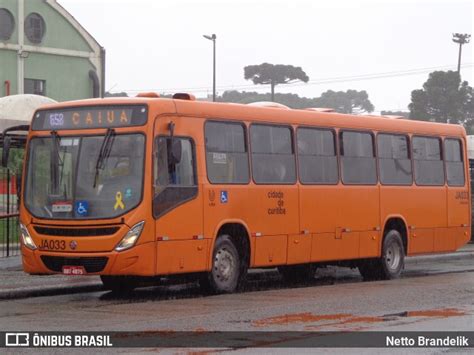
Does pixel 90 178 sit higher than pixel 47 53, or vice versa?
pixel 47 53

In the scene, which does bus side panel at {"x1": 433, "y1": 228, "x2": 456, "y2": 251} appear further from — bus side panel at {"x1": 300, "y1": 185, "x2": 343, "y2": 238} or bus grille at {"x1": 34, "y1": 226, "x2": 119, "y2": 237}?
bus grille at {"x1": 34, "y1": 226, "x2": 119, "y2": 237}

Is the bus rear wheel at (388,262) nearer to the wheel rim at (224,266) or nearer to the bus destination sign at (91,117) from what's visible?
the wheel rim at (224,266)

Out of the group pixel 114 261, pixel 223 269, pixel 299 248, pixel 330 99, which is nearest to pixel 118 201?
pixel 114 261

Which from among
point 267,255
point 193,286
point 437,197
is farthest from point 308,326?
point 437,197

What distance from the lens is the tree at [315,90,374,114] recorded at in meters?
130

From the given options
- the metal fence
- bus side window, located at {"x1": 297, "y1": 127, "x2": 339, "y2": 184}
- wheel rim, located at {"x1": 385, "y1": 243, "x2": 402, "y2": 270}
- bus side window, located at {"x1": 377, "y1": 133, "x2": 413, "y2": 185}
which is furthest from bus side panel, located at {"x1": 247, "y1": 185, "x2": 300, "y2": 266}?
the metal fence

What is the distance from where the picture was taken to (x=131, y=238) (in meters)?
16.8

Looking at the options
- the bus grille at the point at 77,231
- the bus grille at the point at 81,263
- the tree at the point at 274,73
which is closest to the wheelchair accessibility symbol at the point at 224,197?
the bus grille at the point at 77,231

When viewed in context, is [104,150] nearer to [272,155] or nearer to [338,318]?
[272,155]

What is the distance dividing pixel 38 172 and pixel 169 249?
2.47 meters

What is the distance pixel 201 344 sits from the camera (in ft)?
38.0

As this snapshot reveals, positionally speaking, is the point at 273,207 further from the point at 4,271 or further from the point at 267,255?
the point at 4,271

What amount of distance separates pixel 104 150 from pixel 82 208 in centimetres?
93

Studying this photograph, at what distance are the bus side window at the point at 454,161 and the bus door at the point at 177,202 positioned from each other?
8719mm
